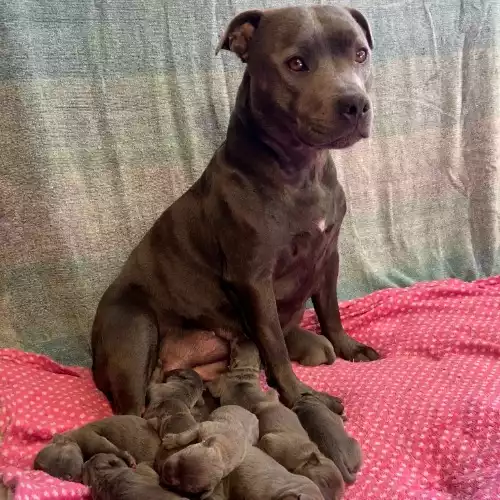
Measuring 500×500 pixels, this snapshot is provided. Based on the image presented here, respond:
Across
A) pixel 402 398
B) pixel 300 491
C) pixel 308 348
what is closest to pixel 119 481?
pixel 300 491

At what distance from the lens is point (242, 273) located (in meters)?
1.80

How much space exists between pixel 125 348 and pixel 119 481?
2.02ft

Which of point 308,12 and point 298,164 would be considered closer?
point 308,12

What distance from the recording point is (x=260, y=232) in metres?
1.76

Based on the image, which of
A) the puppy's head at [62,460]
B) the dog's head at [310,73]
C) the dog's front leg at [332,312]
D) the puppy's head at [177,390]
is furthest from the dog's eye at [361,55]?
the puppy's head at [62,460]

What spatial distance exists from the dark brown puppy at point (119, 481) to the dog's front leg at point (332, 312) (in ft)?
3.08

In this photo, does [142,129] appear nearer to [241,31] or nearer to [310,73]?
[241,31]

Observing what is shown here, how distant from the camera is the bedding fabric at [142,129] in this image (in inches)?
80.2

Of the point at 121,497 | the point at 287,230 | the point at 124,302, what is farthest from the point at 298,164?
the point at 121,497

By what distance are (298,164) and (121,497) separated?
3.29 ft

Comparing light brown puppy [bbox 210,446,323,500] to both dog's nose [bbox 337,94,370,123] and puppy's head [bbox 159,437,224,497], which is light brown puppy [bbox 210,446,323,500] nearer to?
puppy's head [bbox 159,437,224,497]

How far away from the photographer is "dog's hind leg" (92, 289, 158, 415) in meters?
1.73

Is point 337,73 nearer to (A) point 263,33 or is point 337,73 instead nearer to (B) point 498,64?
(A) point 263,33

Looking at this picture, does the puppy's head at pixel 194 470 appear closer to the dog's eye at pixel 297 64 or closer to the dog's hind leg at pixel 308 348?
the dog's hind leg at pixel 308 348
